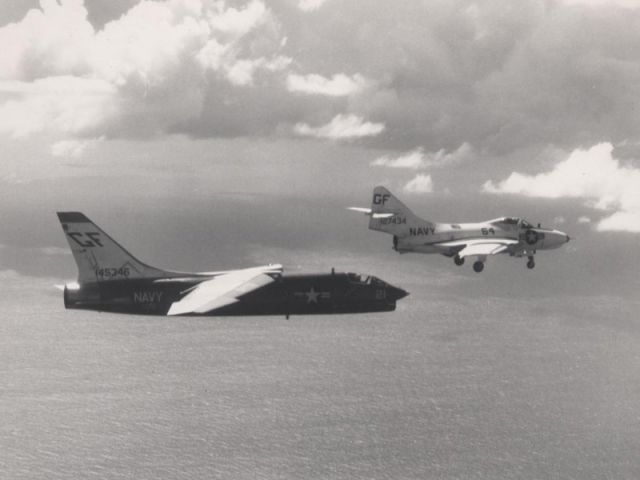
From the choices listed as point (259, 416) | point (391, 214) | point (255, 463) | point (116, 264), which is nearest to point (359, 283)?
point (391, 214)

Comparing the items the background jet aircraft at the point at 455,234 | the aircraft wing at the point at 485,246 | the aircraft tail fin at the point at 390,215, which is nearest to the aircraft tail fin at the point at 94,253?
the aircraft tail fin at the point at 390,215

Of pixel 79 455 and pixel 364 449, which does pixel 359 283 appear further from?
pixel 79 455

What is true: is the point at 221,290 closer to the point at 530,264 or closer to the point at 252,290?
the point at 252,290

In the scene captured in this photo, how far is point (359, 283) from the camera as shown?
187 ft

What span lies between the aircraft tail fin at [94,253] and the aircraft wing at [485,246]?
115ft

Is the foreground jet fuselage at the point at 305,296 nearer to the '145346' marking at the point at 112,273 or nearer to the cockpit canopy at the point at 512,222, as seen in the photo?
the '145346' marking at the point at 112,273

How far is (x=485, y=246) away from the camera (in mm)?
70625

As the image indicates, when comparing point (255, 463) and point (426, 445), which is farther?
point (426, 445)

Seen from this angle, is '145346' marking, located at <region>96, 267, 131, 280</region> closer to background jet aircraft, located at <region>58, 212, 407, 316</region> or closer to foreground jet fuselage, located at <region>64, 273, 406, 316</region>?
background jet aircraft, located at <region>58, 212, 407, 316</region>

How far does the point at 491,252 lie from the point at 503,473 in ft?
425

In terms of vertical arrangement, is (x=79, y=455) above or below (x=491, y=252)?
below

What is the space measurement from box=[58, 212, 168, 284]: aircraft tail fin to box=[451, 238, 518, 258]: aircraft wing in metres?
35.1

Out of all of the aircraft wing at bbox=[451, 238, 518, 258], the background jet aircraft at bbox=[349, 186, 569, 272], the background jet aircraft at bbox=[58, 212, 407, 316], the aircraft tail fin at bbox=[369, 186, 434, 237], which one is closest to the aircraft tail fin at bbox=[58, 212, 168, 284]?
the background jet aircraft at bbox=[58, 212, 407, 316]

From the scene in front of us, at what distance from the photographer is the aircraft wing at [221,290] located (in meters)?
46.6
